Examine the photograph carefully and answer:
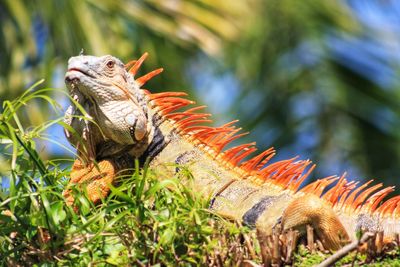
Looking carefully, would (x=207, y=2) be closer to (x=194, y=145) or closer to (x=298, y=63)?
(x=298, y=63)

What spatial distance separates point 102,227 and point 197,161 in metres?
1.21

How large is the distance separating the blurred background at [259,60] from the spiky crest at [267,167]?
4.74m

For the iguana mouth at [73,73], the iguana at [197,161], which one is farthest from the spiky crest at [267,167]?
the iguana mouth at [73,73]

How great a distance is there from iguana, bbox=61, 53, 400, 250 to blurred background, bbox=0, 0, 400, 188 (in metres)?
4.82

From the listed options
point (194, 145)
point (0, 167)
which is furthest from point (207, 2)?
point (0, 167)

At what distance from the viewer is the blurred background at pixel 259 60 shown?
10.1m

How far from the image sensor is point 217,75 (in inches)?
463

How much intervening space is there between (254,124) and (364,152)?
132 cm

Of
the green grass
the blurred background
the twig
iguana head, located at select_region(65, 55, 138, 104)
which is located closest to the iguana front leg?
iguana head, located at select_region(65, 55, 138, 104)

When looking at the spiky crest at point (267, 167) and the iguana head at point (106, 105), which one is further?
the iguana head at point (106, 105)

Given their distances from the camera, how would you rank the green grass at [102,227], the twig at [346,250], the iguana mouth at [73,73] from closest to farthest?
the twig at [346,250]
the green grass at [102,227]
the iguana mouth at [73,73]

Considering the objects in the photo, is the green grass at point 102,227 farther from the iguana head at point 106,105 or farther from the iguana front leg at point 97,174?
the iguana head at point 106,105

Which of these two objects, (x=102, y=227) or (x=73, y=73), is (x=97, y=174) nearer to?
(x=73, y=73)

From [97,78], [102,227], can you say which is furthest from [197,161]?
[102,227]
